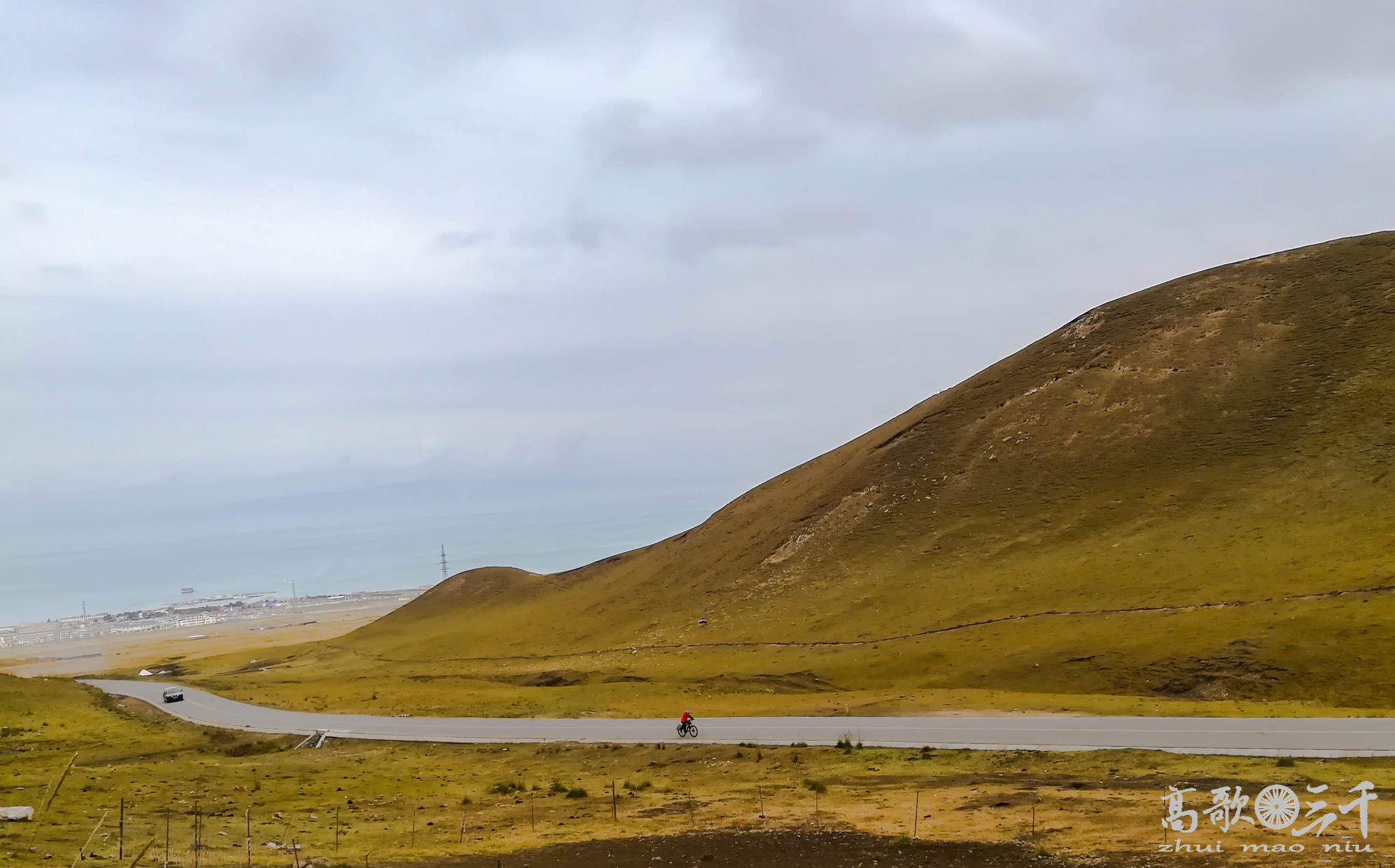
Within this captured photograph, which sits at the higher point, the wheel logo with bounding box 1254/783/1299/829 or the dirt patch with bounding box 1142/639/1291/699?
the wheel logo with bounding box 1254/783/1299/829

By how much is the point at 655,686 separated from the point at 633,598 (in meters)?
52.3

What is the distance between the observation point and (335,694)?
7188 centimetres

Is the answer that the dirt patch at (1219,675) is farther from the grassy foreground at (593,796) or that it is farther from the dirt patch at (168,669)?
the dirt patch at (168,669)

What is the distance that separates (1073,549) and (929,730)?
47.2m

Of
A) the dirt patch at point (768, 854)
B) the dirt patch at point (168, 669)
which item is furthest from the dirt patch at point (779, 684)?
the dirt patch at point (168, 669)

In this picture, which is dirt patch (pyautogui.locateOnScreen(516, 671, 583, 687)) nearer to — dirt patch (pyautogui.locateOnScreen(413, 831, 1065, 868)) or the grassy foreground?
the grassy foreground

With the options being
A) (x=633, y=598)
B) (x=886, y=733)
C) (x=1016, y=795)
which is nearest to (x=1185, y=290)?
(x=633, y=598)

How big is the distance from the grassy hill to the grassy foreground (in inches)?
742

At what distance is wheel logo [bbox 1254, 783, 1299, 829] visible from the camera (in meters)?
20.1

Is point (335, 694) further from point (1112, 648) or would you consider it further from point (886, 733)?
point (1112, 648)

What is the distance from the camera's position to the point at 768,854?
22.2 m

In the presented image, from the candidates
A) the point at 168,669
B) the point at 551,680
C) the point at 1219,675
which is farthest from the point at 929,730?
the point at 168,669

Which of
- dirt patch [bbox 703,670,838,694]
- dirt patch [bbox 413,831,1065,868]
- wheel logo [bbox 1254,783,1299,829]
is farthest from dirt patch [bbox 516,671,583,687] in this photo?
wheel logo [bbox 1254,783,1299,829]

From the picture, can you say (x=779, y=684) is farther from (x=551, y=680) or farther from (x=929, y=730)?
(x=929, y=730)
